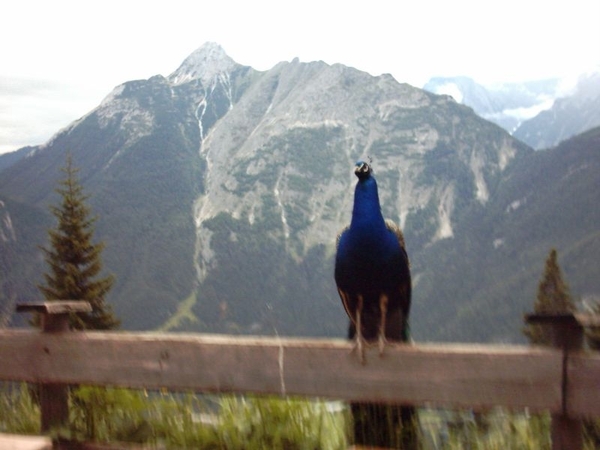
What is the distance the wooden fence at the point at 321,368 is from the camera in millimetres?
2061

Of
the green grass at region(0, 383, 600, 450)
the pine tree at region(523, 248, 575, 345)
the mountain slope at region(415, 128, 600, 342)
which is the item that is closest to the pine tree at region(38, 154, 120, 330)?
the green grass at region(0, 383, 600, 450)

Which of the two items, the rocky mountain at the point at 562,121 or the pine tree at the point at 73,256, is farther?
the rocky mountain at the point at 562,121

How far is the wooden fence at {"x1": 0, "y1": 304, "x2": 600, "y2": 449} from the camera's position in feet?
6.76

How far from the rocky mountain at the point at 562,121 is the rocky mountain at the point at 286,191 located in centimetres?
446

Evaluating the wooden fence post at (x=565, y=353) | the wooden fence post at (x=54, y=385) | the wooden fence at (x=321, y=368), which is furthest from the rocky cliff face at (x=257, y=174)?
the wooden fence post at (x=565, y=353)

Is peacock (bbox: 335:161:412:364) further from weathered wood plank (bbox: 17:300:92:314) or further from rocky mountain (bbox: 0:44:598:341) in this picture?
rocky mountain (bbox: 0:44:598:341)

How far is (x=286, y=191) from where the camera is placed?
125 meters

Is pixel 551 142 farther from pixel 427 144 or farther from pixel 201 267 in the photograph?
pixel 201 267

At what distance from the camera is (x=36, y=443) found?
266cm

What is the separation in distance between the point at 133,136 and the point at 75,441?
10354 centimetres

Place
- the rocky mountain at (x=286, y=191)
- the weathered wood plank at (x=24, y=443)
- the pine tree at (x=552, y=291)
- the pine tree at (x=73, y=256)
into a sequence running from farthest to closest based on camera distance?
the rocky mountain at (x=286, y=191)
the pine tree at (x=552, y=291)
the pine tree at (x=73, y=256)
the weathered wood plank at (x=24, y=443)

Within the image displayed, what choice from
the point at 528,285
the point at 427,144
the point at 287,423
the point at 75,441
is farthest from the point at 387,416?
the point at 427,144

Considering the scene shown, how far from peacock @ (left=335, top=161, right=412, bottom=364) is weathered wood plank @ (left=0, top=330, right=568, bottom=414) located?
768 mm

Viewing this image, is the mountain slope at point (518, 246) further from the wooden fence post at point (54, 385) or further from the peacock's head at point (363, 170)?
the wooden fence post at point (54, 385)
